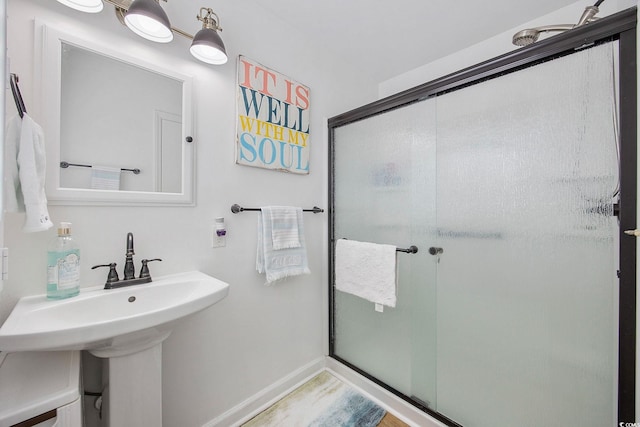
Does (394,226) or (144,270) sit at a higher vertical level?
(394,226)

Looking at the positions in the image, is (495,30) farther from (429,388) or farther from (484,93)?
(429,388)

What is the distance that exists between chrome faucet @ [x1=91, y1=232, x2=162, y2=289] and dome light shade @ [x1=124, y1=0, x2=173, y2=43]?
2.61ft

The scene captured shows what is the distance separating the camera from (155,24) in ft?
3.26

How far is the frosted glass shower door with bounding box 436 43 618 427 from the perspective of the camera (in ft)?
3.02

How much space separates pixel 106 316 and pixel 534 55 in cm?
191

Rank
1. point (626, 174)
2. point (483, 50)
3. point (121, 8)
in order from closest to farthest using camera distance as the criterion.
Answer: point (626, 174), point (121, 8), point (483, 50)

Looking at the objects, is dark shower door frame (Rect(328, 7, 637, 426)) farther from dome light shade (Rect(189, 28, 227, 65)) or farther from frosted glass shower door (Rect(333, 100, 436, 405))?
dome light shade (Rect(189, 28, 227, 65))

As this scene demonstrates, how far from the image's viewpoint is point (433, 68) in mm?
1956

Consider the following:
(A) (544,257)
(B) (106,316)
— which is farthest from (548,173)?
(B) (106,316)

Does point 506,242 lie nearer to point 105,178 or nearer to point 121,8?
point 105,178

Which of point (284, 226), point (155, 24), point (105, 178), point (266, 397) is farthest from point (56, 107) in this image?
point (266, 397)

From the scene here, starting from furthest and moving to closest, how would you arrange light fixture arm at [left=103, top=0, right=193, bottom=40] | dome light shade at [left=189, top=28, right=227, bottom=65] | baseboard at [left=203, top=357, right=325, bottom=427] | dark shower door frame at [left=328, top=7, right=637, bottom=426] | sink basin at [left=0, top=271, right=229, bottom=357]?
baseboard at [left=203, top=357, right=325, bottom=427], dome light shade at [left=189, top=28, right=227, bottom=65], light fixture arm at [left=103, top=0, right=193, bottom=40], dark shower door frame at [left=328, top=7, right=637, bottom=426], sink basin at [left=0, top=271, right=229, bottom=357]

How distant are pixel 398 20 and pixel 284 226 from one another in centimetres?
143

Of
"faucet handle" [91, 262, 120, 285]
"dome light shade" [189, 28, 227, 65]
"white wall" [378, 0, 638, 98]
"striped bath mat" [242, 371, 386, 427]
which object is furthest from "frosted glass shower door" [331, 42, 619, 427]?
"faucet handle" [91, 262, 120, 285]
